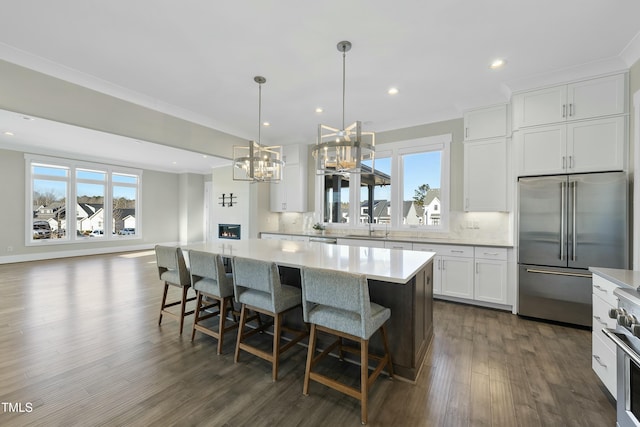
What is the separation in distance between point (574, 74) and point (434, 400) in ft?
12.6

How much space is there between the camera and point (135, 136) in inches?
149

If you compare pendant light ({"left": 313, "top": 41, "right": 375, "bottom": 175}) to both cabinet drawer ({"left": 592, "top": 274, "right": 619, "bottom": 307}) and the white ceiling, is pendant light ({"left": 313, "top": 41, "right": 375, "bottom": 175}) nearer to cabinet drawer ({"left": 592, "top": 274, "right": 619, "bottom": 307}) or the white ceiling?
the white ceiling

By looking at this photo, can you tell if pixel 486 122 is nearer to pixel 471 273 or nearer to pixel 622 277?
pixel 471 273

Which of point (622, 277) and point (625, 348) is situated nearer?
point (625, 348)

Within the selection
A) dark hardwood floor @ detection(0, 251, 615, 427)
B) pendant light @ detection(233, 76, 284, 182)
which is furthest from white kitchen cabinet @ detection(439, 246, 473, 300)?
pendant light @ detection(233, 76, 284, 182)

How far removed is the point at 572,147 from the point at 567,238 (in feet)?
3.56

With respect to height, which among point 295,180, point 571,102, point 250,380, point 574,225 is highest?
point 571,102

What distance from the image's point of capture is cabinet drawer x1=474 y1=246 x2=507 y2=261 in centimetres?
359

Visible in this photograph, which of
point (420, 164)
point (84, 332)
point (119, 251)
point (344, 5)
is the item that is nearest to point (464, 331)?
point (420, 164)

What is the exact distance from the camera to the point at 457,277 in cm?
386

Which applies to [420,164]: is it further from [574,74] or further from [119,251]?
[119,251]

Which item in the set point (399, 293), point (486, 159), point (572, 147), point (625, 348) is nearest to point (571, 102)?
point (572, 147)

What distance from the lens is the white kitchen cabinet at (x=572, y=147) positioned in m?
2.97

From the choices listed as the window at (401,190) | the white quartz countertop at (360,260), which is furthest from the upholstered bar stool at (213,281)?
the window at (401,190)
